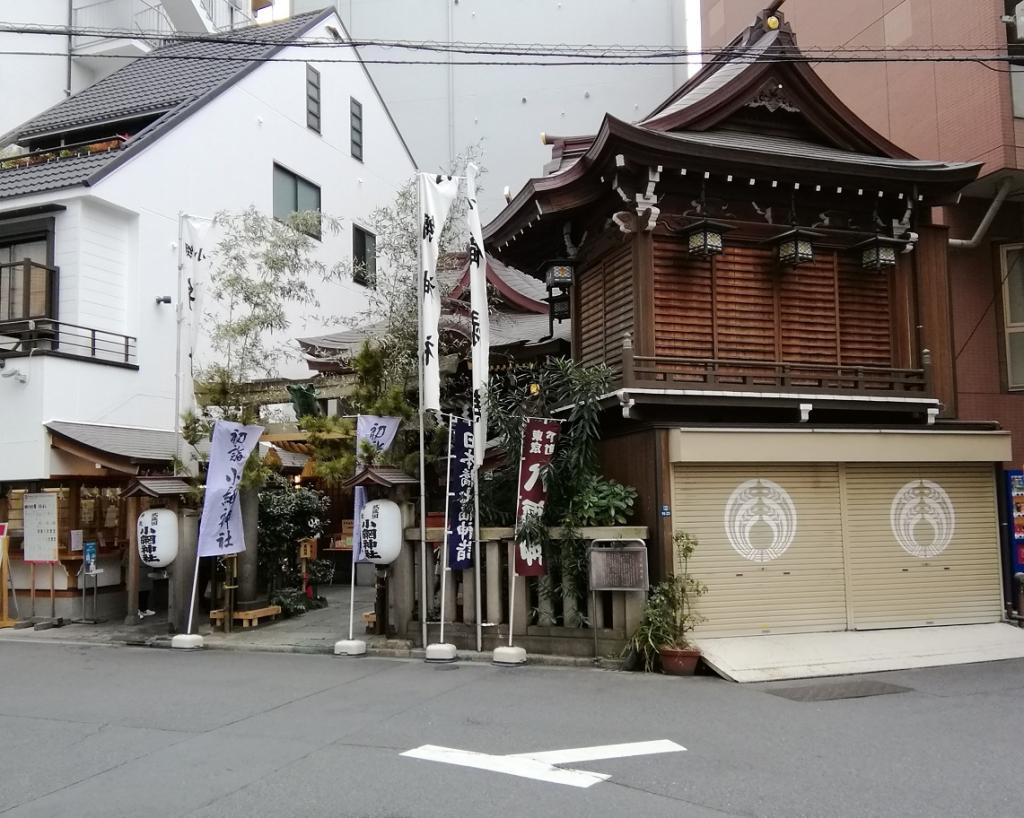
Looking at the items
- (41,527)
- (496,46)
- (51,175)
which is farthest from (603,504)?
(51,175)

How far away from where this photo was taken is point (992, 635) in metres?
11.5

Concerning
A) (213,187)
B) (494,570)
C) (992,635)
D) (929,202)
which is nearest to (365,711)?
(494,570)

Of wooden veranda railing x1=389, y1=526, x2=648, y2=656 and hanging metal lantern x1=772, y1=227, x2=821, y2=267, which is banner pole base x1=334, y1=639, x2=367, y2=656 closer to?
wooden veranda railing x1=389, y1=526, x2=648, y2=656

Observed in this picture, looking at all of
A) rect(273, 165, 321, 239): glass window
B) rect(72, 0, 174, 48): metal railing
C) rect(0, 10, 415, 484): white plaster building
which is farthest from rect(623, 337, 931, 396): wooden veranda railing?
rect(72, 0, 174, 48): metal railing

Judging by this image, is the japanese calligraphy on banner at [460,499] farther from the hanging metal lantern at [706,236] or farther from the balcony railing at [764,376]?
the hanging metal lantern at [706,236]

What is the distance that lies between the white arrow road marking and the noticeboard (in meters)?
3.24

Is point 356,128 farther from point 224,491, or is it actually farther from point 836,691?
point 836,691

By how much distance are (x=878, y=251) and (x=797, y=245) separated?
144 centimetres

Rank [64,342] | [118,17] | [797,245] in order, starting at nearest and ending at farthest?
[797,245], [64,342], [118,17]

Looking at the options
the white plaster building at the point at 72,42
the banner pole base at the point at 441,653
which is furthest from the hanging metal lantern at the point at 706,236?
the white plaster building at the point at 72,42

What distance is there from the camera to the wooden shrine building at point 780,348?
1116cm

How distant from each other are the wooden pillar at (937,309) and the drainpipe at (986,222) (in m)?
2.20

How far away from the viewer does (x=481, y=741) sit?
7.13m

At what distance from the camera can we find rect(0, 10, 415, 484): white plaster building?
15023 millimetres
